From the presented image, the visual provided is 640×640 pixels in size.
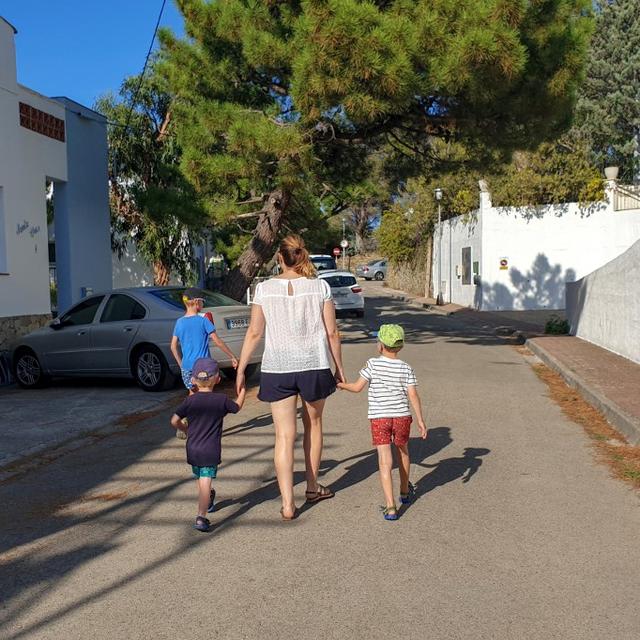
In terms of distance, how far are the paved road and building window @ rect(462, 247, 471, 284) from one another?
76.2ft

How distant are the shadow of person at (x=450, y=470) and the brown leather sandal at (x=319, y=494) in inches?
25.8

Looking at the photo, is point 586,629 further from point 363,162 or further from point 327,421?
point 363,162

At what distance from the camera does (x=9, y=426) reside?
30.2ft

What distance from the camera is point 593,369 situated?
12.4 metres

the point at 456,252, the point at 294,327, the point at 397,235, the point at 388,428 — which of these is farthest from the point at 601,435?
the point at 397,235

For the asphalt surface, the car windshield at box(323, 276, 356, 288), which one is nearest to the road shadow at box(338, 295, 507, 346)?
the car windshield at box(323, 276, 356, 288)

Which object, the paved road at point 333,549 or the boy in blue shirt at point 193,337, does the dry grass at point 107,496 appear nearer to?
the paved road at point 333,549

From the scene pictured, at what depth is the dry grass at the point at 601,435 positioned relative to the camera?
686 cm

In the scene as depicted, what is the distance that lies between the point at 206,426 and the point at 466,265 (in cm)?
2723

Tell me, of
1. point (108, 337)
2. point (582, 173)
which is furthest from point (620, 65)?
point (108, 337)

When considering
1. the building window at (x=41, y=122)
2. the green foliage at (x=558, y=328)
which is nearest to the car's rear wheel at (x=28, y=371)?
the building window at (x=41, y=122)

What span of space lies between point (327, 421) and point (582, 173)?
2217 centimetres

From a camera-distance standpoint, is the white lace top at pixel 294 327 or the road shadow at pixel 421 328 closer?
the white lace top at pixel 294 327

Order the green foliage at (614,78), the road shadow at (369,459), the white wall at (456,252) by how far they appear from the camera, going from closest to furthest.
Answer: the road shadow at (369,459) < the white wall at (456,252) < the green foliage at (614,78)
